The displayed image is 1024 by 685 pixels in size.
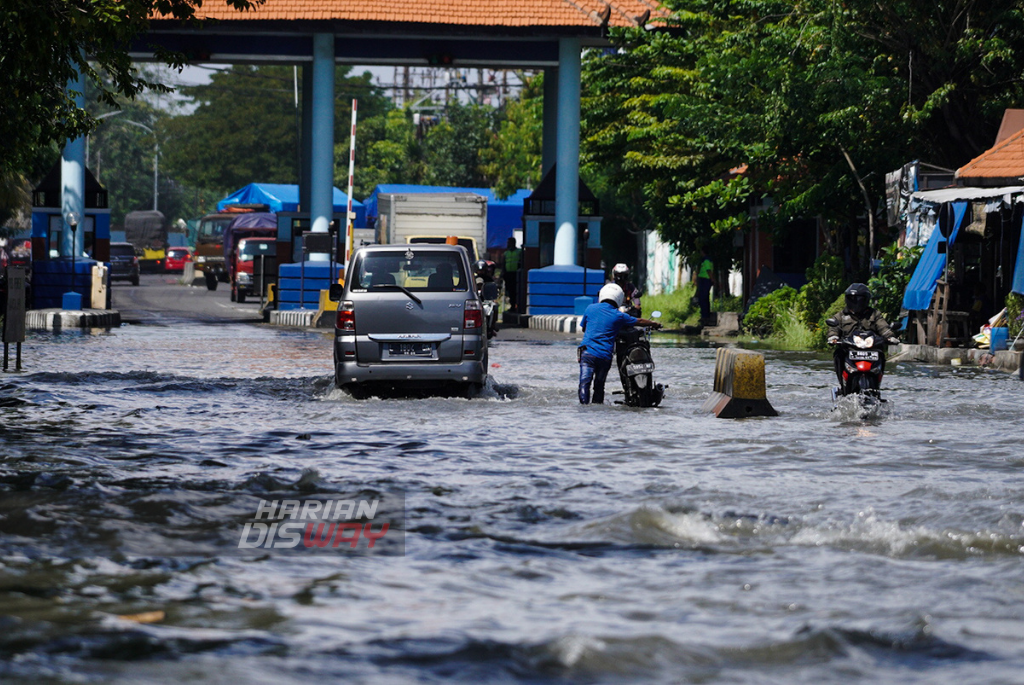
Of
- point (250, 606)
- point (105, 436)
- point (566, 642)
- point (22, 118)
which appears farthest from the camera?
point (22, 118)

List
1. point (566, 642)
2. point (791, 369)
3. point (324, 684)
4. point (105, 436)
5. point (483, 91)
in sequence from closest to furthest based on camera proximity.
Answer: point (324, 684)
point (566, 642)
point (105, 436)
point (791, 369)
point (483, 91)

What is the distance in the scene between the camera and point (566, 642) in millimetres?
5652

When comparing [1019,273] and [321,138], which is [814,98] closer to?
[1019,273]

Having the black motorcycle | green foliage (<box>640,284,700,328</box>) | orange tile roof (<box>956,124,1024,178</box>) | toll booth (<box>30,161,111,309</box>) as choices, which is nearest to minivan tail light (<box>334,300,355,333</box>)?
the black motorcycle

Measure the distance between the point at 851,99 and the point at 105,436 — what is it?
17.5m

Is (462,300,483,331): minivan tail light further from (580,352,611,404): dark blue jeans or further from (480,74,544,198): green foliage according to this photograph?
(480,74,544,198): green foliage

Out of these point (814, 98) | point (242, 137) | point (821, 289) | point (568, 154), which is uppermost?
point (242, 137)

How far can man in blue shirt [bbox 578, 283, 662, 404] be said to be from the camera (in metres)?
15.3

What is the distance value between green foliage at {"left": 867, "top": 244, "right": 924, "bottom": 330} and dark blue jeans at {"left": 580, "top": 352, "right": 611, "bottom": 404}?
11235 mm

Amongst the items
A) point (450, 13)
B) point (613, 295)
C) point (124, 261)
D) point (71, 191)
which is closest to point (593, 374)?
point (613, 295)

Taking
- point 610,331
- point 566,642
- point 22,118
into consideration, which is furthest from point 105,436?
point 566,642

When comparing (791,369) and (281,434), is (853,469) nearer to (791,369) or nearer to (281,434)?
(281,434)

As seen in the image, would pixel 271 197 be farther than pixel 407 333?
Yes

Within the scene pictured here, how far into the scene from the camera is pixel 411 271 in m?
16.0
